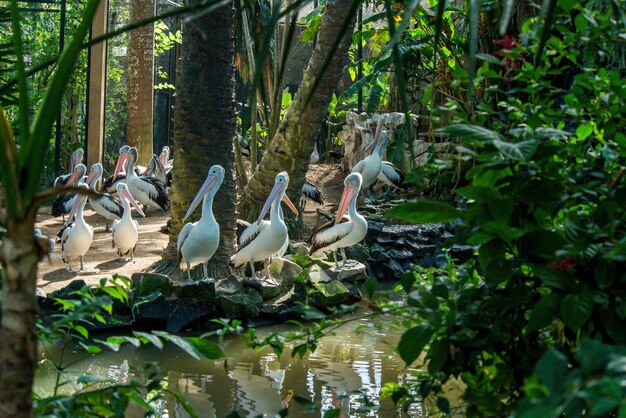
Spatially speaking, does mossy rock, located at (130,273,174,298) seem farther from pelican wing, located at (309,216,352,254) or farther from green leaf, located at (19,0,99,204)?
green leaf, located at (19,0,99,204)

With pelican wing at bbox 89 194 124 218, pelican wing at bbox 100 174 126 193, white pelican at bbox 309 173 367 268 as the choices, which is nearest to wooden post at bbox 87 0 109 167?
pelican wing at bbox 100 174 126 193

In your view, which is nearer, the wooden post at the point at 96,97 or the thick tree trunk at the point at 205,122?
the thick tree trunk at the point at 205,122

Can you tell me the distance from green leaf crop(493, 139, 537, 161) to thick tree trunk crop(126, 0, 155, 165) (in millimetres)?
13083

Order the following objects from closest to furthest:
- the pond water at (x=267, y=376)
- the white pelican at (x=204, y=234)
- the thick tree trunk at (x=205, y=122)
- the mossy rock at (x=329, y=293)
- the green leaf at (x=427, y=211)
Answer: the green leaf at (x=427, y=211) → the pond water at (x=267, y=376) → the white pelican at (x=204, y=234) → the mossy rock at (x=329, y=293) → the thick tree trunk at (x=205, y=122)

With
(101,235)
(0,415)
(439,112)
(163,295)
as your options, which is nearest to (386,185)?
(101,235)

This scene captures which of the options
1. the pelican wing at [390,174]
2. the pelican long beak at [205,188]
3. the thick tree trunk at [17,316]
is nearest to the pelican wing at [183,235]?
the pelican long beak at [205,188]

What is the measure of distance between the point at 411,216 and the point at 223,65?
6090mm

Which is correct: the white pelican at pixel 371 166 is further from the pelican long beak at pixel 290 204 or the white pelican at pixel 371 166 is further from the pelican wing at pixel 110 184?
the pelican wing at pixel 110 184

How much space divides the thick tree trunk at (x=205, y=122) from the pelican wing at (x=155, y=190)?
13.5ft

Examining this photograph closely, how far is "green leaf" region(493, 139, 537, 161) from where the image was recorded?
5.88 ft

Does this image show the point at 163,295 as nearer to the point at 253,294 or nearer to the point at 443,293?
the point at 253,294

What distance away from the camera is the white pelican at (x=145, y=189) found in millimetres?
12250

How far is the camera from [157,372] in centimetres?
215

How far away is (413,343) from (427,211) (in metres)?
0.30
